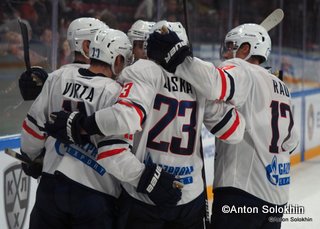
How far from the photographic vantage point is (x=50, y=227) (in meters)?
1.92

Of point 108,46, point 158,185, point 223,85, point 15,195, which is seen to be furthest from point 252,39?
point 15,195

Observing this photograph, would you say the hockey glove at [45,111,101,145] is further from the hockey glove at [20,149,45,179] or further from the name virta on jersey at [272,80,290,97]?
the name virta on jersey at [272,80,290,97]

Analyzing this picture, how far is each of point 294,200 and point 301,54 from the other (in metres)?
2.79

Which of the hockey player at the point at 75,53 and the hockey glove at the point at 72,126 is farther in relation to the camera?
the hockey player at the point at 75,53

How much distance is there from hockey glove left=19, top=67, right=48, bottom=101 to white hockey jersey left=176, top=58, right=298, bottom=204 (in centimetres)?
62

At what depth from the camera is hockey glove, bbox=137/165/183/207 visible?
179 centimetres

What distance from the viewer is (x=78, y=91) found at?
1869 mm

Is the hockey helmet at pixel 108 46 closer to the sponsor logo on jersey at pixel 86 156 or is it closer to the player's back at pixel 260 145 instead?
the sponsor logo on jersey at pixel 86 156

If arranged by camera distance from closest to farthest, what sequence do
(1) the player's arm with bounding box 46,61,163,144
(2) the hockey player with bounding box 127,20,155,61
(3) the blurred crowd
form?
1. (1) the player's arm with bounding box 46,61,163,144
2. (2) the hockey player with bounding box 127,20,155,61
3. (3) the blurred crowd

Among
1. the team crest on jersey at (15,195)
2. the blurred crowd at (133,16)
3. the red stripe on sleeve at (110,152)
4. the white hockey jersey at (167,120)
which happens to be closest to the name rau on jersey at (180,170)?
the white hockey jersey at (167,120)

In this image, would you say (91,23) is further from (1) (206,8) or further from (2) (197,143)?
(1) (206,8)

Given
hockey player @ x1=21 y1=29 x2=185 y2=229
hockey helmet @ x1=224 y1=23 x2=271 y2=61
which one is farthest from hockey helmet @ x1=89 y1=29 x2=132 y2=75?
hockey helmet @ x1=224 y1=23 x2=271 y2=61

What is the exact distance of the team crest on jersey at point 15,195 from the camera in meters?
2.70

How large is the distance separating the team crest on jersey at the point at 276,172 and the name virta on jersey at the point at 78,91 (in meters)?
0.69
